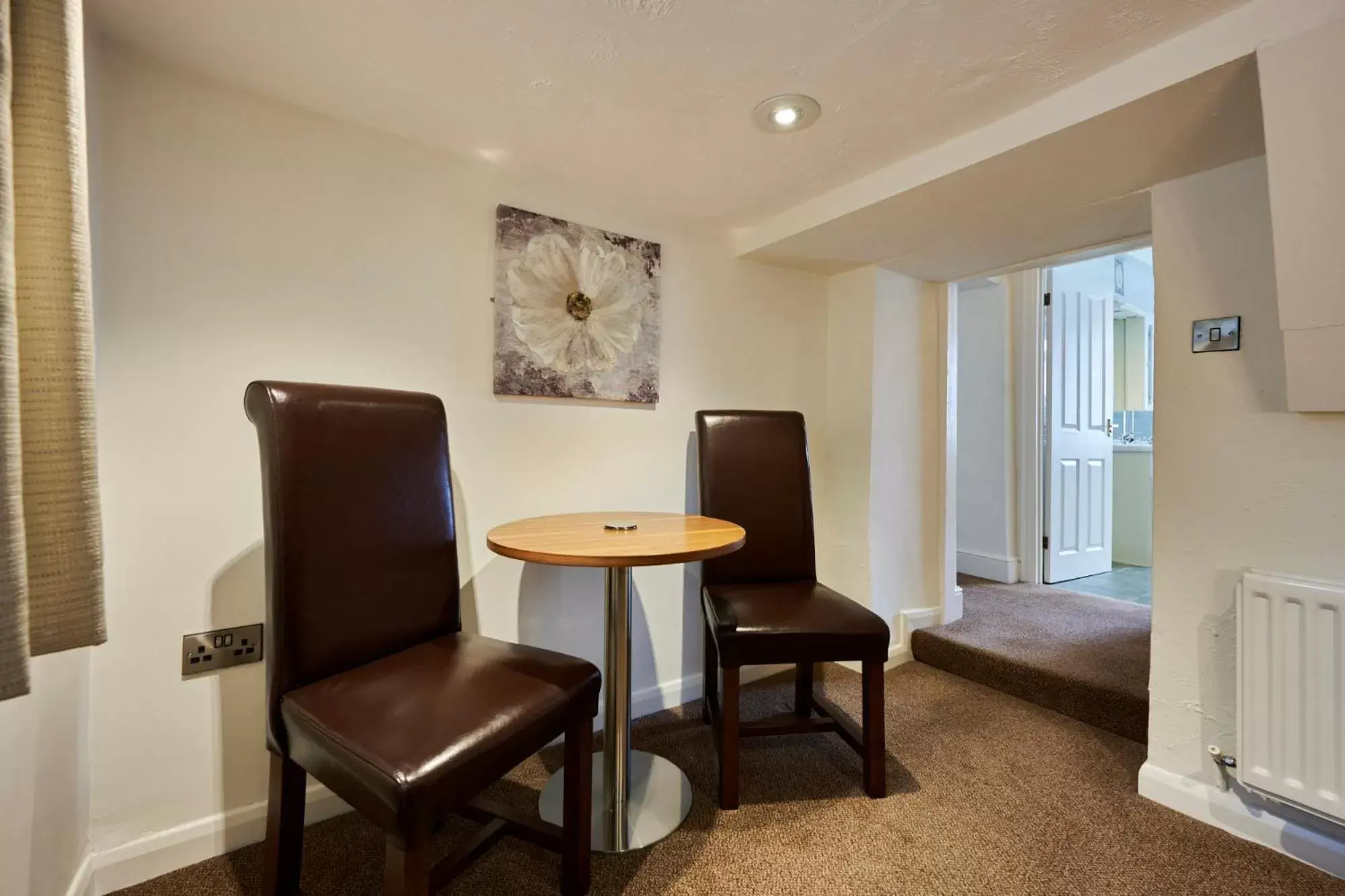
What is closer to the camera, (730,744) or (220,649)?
(220,649)

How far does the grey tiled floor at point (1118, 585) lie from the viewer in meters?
3.21

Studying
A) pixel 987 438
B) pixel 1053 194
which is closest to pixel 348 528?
pixel 1053 194

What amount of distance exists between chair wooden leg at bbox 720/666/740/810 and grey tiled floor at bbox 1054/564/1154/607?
106 inches

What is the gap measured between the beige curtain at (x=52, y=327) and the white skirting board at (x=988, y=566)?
12.9 ft

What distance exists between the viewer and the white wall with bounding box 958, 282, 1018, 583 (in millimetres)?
3387

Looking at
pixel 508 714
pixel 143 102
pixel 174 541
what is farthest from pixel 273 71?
pixel 508 714

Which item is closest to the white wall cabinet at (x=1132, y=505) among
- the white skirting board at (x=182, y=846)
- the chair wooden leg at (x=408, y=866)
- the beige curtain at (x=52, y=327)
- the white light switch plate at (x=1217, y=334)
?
the white light switch plate at (x=1217, y=334)

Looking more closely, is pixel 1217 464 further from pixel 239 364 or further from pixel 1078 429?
pixel 239 364

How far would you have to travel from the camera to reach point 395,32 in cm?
125

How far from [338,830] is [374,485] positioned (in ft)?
3.27

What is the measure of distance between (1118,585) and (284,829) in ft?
14.2

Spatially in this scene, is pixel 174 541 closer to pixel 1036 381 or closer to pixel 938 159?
pixel 938 159

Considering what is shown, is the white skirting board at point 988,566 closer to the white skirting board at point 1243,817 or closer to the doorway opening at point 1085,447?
the doorway opening at point 1085,447

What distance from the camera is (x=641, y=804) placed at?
1.58m
